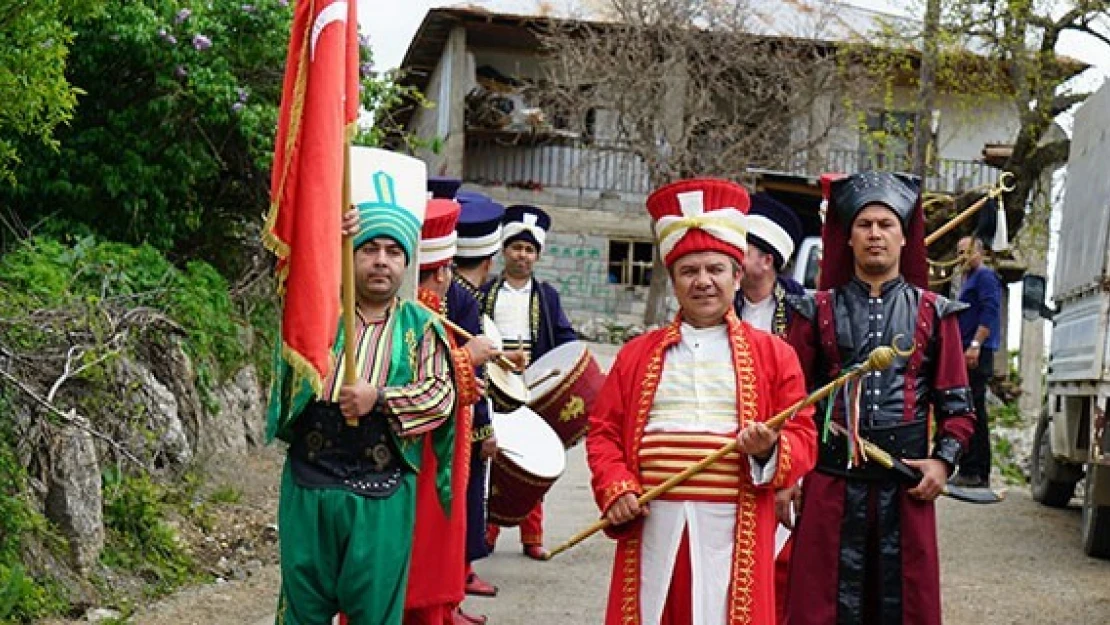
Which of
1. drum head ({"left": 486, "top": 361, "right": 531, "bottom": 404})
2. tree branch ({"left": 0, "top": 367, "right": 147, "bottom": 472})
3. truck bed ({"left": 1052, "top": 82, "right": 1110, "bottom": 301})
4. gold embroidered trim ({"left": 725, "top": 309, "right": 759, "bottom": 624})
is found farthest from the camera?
truck bed ({"left": 1052, "top": 82, "right": 1110, "bottom": 301})

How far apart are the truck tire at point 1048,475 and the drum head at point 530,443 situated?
5.62 metres

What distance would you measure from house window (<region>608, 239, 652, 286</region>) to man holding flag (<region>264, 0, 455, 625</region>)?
25.6 meters

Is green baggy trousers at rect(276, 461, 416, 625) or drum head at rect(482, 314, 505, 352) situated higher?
drum head at rect(482, 314, 505, 352)

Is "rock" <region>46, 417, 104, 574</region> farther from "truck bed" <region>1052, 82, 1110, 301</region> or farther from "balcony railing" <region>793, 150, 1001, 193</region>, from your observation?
"balcony railing" <region>793, 150, 1001, 193</region>

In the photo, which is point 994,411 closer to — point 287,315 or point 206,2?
point 206,2

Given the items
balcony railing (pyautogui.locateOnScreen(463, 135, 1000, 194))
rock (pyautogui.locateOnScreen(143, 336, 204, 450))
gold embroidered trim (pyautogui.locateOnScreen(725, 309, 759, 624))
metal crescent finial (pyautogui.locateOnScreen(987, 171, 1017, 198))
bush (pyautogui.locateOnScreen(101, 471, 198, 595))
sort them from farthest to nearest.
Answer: balcony railing (pyautogui.locateOnScreen(463, 135, 1000, 194)) < rock (pyautogui.locateOnScreen(143, 336, 204, 450)) < bush (pyautogui.locateOnScreen(101, 471, 198, 595)) < metal crescent finial (pyautogui.locateOnScreen(987, 171, 1017, 198)) < gold embroidered trim (pyautogui.locateOnScreen(725, 309, 759, 624))

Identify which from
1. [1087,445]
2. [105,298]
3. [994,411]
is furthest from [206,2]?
[994,411]

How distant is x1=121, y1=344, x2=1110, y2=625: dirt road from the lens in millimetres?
8203

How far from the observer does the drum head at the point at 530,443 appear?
8641 mm

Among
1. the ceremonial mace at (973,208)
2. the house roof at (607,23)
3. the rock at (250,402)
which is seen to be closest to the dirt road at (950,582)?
the ceremonial mace at (973,208)

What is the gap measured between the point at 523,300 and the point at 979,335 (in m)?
4.58

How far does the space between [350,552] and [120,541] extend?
3.48 m

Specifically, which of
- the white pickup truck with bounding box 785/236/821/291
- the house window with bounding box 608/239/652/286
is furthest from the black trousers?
the house window with bounding box 608/239/652/286

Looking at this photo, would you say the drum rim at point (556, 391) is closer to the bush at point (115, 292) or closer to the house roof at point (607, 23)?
the bush at point (115, 292)
